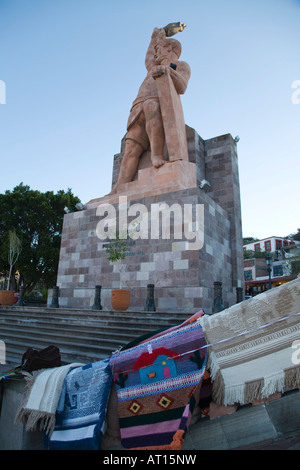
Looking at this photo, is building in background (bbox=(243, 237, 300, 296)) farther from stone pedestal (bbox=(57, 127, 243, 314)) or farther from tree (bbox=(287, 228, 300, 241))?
stone pedestal (bbox=(57, 127, 243, 314))

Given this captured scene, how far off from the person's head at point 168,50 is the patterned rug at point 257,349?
43.0 ft

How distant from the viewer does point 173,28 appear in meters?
13.4

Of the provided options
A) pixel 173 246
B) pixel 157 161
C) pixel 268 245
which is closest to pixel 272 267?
pixel 268 245

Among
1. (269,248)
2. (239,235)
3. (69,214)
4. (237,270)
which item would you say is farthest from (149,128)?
(269,248)

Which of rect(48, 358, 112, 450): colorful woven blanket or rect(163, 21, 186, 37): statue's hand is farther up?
rect(163, 21, 186, 37): statue's hand

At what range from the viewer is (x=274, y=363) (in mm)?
2367

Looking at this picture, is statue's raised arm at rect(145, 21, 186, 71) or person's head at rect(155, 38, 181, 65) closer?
person's head at rect(155, 38, 181, 65)

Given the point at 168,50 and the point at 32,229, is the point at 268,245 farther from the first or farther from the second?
the point at 168,50

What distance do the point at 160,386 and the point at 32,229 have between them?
22941 millimetres

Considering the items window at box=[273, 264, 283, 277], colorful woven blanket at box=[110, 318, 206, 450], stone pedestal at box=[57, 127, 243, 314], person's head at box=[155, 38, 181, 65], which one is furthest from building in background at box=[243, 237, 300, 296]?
colorful woven blanket at box=[110, 318, 206, 450]

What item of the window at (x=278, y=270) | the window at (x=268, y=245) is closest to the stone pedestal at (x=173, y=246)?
the window at (x=278, y=270)

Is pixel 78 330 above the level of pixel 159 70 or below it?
below

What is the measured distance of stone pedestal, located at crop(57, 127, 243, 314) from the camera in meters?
9.15

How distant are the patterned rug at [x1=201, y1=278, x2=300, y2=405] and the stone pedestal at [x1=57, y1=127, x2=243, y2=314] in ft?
19.8
